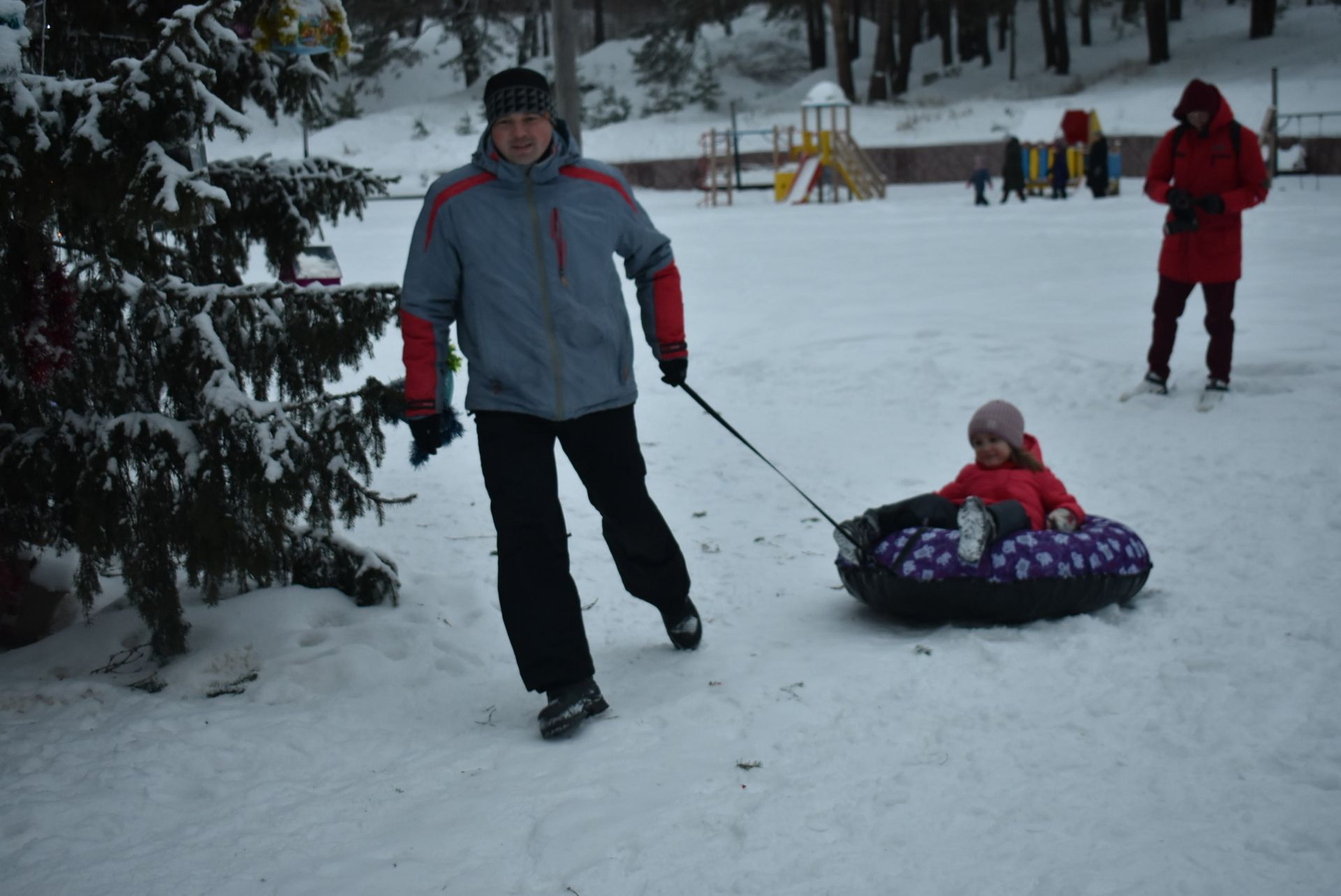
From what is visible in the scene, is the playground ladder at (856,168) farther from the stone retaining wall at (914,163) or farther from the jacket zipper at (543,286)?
the jacket zipper at (543,286)

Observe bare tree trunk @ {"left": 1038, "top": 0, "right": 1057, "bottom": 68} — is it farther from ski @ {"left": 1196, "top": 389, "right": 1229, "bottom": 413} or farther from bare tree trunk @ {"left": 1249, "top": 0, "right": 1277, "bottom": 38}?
ski @ {"left": 1196, "top": 389, "right": 1229, "bottom": 413}

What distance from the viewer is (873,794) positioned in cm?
313

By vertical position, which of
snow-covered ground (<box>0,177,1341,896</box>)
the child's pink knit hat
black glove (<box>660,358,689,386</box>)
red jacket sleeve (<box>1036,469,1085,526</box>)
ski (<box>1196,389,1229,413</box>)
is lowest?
snow-covered ground (<box>0,177,1341,896</box>)

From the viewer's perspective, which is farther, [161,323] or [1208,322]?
[1208,322]

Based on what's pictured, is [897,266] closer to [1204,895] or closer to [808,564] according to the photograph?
[808,564]

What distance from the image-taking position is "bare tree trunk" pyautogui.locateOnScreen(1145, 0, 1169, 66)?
38625 millimetres

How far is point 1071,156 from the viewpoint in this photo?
2780 centimetres

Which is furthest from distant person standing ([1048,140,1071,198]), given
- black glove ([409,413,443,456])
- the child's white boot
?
black glove ([409,413,443,456])

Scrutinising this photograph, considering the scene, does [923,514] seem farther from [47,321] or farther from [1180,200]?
[1180,200]

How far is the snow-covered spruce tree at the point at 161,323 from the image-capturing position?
362 cm

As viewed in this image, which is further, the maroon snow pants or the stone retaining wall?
the stone retaining wall

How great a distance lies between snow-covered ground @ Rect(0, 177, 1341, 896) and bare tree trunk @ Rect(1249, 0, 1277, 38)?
3740cm

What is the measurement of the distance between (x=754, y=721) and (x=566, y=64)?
10943mm

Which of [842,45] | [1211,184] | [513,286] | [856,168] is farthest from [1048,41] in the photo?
[513,286]
